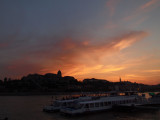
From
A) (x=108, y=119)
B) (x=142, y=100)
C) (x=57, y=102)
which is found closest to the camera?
(x=108, y=119)

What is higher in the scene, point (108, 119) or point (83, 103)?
point (83, 103)

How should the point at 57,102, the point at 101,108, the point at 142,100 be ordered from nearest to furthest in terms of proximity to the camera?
the point at 101,108
the point at 57,102
the point at 142,100

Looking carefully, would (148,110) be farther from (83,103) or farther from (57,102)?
(57,102)

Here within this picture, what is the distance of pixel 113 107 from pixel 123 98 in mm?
5826

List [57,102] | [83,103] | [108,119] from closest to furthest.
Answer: [108,119]
[83,103]
[57,102]

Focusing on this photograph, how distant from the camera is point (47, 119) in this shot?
3472 cm

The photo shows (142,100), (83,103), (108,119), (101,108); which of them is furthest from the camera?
(142,100)

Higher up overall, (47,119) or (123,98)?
(123,98)

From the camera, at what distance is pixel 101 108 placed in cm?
4197

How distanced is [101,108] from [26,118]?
1973cm

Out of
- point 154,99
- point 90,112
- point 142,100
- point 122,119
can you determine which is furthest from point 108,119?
point 154,99

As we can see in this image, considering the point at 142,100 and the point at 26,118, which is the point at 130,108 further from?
the point at 26,118

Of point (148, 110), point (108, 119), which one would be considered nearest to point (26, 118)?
point (108, 119)

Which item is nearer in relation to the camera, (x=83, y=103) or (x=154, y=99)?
(x=83, y=103)
